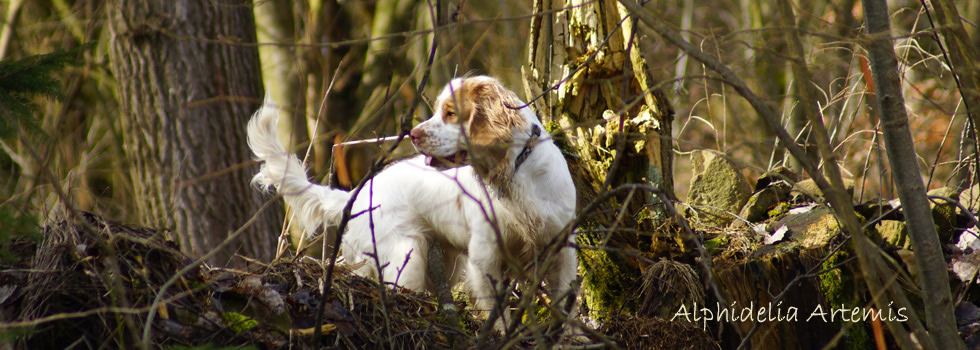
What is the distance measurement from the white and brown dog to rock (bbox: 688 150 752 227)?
1253mm

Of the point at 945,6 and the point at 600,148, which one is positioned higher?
the point at 945,6

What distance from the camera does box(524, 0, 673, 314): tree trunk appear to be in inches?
158

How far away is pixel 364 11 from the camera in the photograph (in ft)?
33.6

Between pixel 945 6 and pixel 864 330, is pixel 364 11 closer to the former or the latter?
pixel 864 330

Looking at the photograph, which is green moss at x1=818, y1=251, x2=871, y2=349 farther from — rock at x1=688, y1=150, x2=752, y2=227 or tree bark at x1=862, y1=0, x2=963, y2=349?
tree bark at x1=862, y1=0, x2=963, y2=349

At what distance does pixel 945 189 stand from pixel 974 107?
2.17 m

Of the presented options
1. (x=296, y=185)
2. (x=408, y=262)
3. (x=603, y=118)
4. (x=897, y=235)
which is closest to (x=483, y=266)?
(x=408, y=262)

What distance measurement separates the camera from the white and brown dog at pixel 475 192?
142 inches

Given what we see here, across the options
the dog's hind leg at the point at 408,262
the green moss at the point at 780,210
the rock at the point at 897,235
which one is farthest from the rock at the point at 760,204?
the dog's hind leg at the point at 408,262

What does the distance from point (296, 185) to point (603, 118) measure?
5.88 ft

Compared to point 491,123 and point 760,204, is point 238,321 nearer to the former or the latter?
point 491,123

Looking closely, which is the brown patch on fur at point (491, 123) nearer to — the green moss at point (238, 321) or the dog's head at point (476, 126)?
the dog's head at point (476, 126)

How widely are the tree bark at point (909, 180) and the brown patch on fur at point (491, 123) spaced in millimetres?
1648

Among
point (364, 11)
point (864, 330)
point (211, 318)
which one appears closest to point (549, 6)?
point (864, 330)
